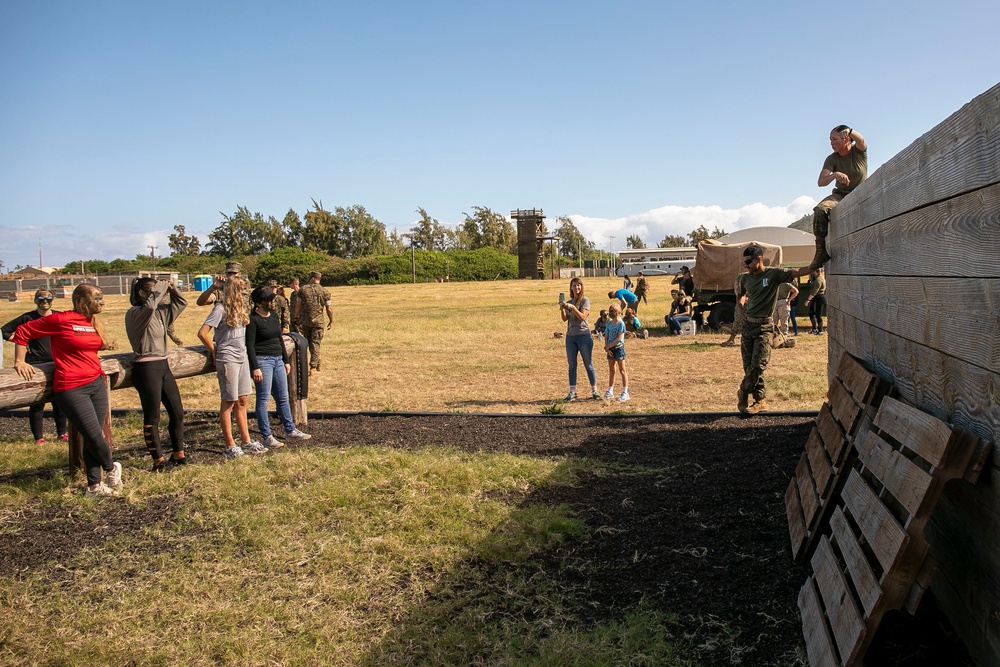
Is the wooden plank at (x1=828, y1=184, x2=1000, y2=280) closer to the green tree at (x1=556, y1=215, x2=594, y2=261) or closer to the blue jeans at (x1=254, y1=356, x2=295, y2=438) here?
the blue jeans at (x1=254, y1=356, x2=295, y2=438)

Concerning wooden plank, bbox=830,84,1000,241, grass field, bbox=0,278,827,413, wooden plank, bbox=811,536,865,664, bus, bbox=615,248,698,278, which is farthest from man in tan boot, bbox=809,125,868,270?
bus, bbox=615,248,698,278

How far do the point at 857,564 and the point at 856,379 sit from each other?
1811mm

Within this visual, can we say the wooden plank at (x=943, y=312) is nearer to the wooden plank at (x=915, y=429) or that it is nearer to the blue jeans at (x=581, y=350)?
the wooden plank at (x=915, y=429)

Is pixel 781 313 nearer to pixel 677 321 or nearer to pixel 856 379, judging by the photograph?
pixel 677 321

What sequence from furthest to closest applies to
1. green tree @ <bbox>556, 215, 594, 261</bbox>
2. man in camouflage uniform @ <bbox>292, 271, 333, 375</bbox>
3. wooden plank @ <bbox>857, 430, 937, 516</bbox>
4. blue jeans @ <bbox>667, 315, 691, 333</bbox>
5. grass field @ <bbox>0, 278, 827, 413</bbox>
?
green tree @ <bbox>556, 215, 594, 261</bbox>
blue jeans @ <bbox>667, 315, 691, 333</bbox>
man in camouflage uniform @ <bbox>292, 271, 333, 375</bbox>
grass field @ <bbox>0, 278, 827, 413</bbox>
wooden plank @ <bbox>857, 430, 937, 516</bbox>

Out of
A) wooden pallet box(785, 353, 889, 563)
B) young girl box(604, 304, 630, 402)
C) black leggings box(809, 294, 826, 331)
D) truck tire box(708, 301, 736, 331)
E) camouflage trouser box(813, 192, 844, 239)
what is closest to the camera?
wooden pallet box(785, 353, 889, 563)

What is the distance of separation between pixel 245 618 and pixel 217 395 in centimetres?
822

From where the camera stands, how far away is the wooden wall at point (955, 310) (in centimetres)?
243

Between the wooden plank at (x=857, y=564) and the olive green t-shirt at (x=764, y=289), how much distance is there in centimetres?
483

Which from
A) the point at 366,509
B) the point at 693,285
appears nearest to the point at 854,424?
the point at 366,509

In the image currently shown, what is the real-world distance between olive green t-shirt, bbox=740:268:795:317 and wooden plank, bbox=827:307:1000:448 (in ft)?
10.4

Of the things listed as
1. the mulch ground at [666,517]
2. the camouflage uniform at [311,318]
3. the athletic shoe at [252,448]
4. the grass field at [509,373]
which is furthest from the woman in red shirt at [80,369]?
the camouflage uniform at [311,318]

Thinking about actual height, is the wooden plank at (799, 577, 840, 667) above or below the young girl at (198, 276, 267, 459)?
below

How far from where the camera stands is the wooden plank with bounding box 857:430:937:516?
8.30 feet
